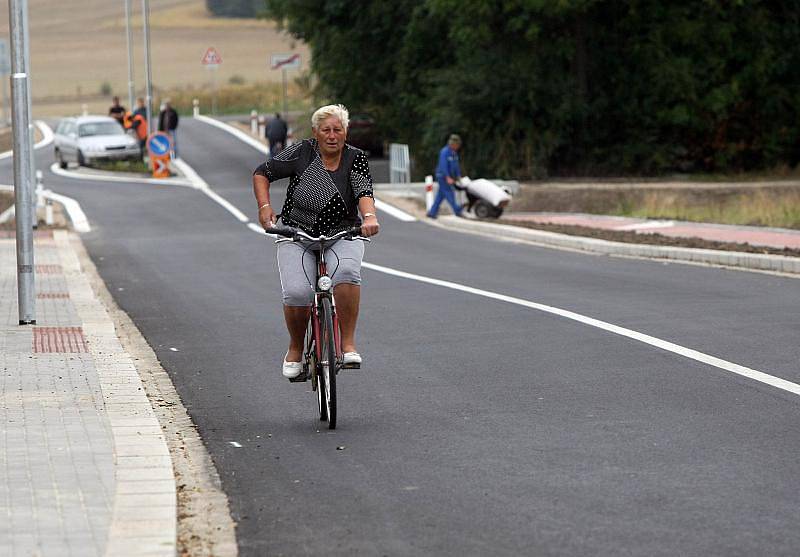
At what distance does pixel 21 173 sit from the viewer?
13.1 meters

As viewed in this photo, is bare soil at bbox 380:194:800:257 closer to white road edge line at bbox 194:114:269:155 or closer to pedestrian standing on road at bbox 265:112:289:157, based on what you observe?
pedestrian standing on road at bbox 265:112:289:157

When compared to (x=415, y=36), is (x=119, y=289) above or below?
below

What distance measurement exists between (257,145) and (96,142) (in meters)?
9.17

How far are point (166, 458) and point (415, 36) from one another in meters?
39.5

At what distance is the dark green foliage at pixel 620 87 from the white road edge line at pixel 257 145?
7489 mm

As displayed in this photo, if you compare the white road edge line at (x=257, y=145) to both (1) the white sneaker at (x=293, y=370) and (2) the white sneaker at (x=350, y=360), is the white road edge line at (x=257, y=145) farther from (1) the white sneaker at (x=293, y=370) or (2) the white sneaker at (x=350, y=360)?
(2) the white sneaker at (x=350, y=360)

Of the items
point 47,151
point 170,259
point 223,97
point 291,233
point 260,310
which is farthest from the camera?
point 223,97

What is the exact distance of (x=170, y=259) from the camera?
76.0ft

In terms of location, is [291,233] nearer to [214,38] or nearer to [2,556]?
[2,556]

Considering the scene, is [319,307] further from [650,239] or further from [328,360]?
[650,239]

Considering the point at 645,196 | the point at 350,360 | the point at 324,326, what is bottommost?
the point at 645,196

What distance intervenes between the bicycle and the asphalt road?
0.72 ft

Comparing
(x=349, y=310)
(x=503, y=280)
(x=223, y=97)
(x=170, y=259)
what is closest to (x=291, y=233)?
(x=349, y=310)

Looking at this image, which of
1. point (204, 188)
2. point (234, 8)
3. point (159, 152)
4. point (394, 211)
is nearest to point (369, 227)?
point (394, 211)
